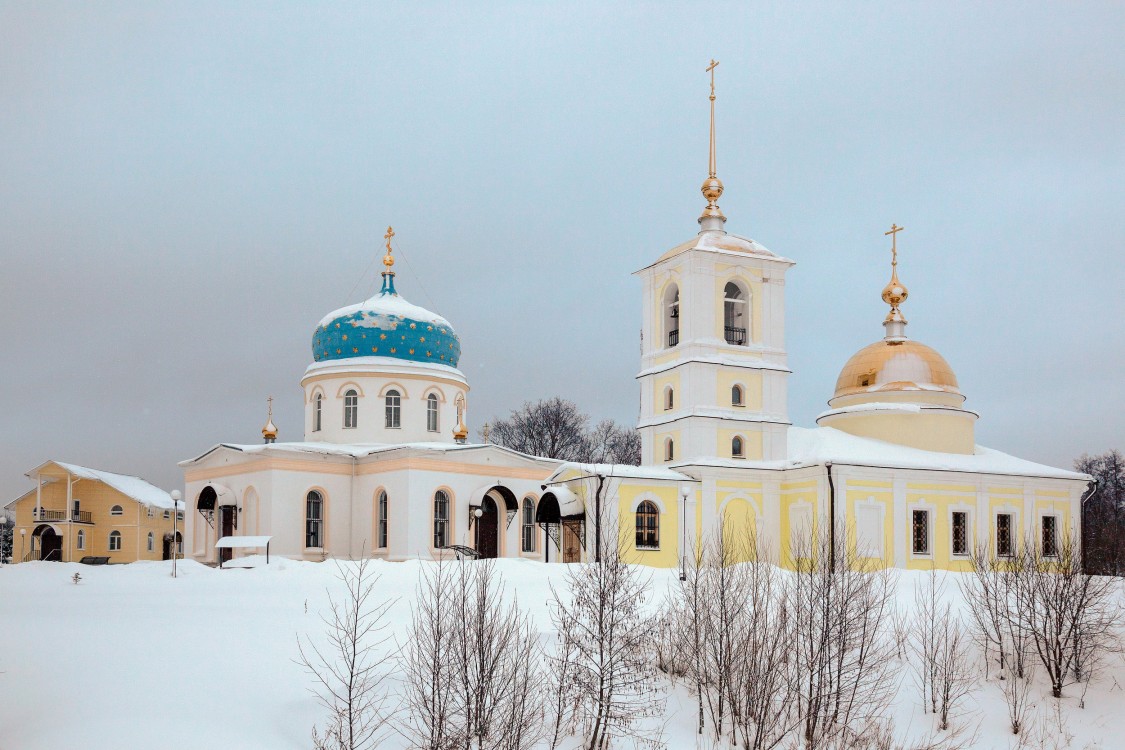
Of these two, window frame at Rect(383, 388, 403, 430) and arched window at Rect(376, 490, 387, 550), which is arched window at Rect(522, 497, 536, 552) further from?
window frame at Rect(383, 388, 403, 430)

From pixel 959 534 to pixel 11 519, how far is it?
45566 mm

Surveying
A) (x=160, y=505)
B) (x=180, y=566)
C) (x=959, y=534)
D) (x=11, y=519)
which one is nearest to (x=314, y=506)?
(x=180, y=566)

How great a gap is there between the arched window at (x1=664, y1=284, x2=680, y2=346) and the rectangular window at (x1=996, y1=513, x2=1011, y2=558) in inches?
434

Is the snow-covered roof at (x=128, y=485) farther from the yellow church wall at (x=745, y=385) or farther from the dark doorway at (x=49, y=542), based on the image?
the yellow church wall at (x=745, y=385)

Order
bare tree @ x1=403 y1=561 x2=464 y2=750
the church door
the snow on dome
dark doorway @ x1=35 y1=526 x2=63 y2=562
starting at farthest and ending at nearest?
dark doorway @ x1=35 y1=526 x2=63 y2=562 < the snow on dome < the church door < bare tree @ x1=403 y1=561 x2=464 y2=750

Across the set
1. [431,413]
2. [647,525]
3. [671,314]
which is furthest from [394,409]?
[647,525]

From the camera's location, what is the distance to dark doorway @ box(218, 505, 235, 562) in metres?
36.8

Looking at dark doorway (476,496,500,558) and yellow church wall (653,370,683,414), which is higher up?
yellow church wall (653,370,683,414)

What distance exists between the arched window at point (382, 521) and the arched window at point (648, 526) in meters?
8.00

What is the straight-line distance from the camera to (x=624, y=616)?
56.9ft

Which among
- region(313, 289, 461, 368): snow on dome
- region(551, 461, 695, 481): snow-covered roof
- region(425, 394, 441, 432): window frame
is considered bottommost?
region(551, 461, 695, 481): snow-covered roof

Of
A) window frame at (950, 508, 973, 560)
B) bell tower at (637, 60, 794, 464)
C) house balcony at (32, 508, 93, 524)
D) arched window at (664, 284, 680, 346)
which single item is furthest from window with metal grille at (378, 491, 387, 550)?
house balcony at (32, 508, 93, 524)

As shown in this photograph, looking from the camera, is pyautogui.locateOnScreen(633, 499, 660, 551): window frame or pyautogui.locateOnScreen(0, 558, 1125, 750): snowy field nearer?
pyautogui.locateOnScreen(0, 558, 1125, 750): snowy field

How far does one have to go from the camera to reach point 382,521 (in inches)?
1436
